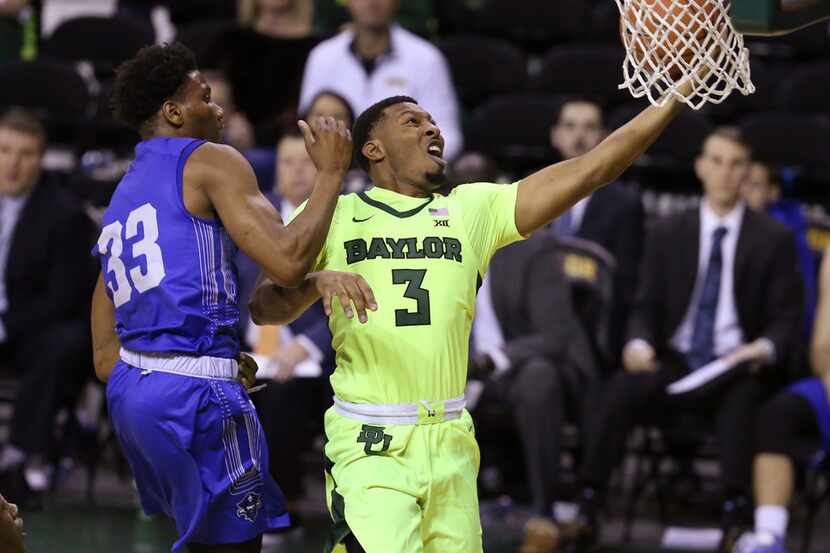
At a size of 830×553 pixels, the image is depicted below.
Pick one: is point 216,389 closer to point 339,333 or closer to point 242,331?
point 339,333

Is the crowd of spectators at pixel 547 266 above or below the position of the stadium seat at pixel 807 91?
below

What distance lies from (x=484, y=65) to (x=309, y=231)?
19.0 feet

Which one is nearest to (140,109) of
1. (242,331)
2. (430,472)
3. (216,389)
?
(216,389)

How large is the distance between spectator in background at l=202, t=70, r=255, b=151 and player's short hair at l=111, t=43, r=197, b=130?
3.99 m

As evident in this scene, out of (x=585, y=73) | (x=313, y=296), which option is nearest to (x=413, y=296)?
(x=313, y=296)

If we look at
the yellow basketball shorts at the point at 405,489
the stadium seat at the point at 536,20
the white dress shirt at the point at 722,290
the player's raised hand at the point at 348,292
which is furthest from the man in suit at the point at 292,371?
the stadium seat at the point at 536,20

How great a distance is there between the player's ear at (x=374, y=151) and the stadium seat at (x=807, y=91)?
511 centimetres

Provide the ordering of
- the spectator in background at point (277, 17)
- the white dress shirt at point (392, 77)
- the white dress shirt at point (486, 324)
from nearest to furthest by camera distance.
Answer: the white dress shirt at point (486, 324) → the white dress shirt at point (392, 77) → the spectator in background at point (277, 17)

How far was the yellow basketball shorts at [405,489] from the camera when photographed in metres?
4.20

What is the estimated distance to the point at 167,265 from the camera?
13.8 feet

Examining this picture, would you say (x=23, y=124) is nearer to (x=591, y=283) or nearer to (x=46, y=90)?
(x=46, y=90)

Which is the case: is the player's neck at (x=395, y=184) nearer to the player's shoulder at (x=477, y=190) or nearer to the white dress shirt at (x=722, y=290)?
the player's shoulder at (x=477, y=190)

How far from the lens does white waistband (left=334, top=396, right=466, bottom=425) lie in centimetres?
433

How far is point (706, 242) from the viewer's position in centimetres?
751
